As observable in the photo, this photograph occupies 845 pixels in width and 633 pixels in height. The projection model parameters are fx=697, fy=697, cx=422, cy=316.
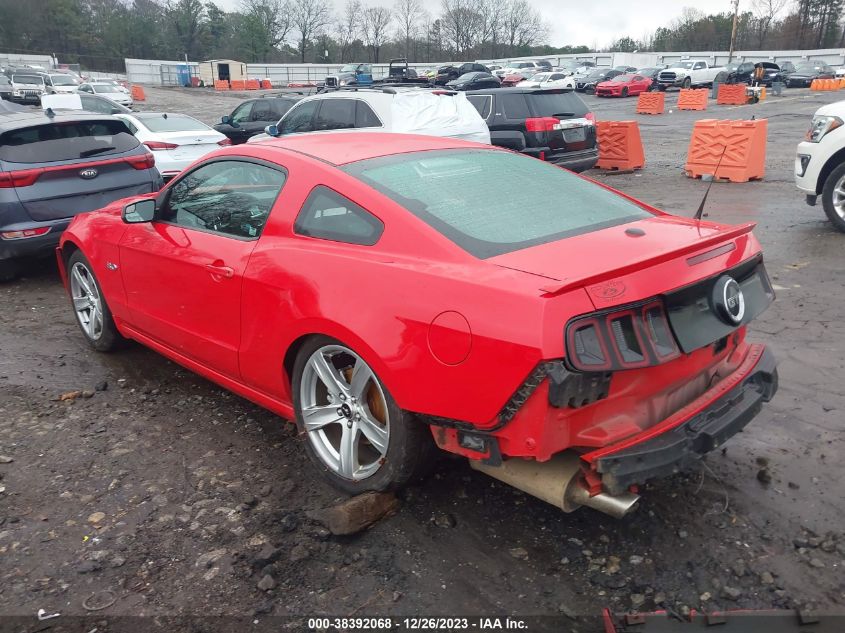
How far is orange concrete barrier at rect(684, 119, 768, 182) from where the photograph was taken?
461 inches

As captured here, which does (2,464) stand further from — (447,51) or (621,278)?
(447,51)

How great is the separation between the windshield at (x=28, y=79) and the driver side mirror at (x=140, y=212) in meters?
41.5

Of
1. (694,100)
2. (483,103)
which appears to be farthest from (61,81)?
(483,103)

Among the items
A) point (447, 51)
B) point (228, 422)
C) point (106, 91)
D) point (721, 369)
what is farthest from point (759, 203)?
point (447, 51)

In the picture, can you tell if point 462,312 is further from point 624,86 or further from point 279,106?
point 624,86

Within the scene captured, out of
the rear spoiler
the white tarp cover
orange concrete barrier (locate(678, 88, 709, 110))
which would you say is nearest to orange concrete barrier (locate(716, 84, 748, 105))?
orange concrete barrier (locate(678, 88, 709, 110))

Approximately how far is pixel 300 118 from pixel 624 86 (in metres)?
33.5

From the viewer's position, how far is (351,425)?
10.2ft

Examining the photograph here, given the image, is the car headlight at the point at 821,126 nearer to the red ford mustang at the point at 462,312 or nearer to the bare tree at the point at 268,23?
the red ford mustang at the point at 462,312

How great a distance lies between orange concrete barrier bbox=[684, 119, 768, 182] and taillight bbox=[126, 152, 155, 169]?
349 inches

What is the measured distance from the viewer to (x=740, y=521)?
9.65ft

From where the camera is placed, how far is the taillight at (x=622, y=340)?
2316mm

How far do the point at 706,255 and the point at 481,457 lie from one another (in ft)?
3.85

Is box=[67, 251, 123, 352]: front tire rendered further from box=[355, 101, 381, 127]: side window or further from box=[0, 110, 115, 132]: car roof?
box=[355, 101, 381, 127]: side window
